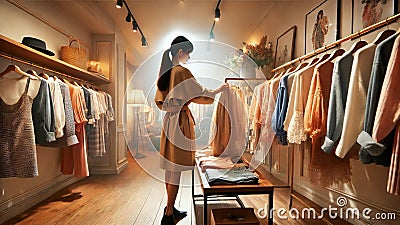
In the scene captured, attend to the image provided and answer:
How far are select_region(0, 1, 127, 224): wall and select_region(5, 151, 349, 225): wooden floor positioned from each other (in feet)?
0.32

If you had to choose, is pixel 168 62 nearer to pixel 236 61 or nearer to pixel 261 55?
pixel 236 61

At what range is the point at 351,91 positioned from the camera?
1.27 m

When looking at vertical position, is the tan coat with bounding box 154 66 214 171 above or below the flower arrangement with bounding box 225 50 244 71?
below

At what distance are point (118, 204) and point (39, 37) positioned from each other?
1.83m

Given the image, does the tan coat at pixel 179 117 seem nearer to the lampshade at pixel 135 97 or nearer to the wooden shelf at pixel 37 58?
the wooden shelf at pixel 37 58

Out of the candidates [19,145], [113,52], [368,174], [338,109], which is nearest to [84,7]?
[113,52]

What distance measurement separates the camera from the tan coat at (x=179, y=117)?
1723 mm

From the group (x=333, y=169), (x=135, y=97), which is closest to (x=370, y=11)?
A: (x=333, y=169)

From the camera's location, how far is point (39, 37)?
2.49 metres

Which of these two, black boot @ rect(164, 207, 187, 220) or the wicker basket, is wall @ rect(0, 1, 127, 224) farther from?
black boot @ rect(164, 207, 187, 220)

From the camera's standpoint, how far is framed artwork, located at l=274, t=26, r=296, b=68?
3.05 meters

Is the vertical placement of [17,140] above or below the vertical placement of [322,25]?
below

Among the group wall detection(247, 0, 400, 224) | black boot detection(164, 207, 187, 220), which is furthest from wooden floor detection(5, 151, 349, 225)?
wall detection(247, 0, 400, 224)

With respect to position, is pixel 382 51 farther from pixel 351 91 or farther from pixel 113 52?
pixel 113 52
